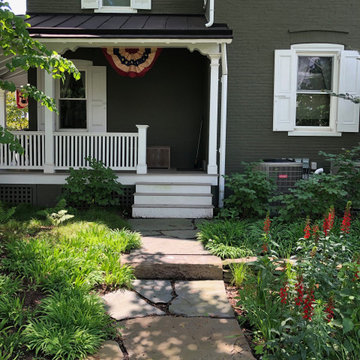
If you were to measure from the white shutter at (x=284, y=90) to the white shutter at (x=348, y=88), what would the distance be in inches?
33.5

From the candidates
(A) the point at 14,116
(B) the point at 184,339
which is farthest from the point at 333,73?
(A) the point at 14,116

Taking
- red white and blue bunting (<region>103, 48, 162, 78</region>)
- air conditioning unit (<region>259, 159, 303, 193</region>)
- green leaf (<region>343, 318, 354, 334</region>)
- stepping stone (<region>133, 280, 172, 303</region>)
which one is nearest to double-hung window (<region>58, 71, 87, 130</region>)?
red white and blue bunting (<region>103, 48, 162, 78</region>)

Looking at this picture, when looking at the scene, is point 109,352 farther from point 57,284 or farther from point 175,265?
point 175,265

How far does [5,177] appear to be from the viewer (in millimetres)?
7074

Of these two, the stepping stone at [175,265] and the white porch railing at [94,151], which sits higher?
the white porch railing at [94,151]

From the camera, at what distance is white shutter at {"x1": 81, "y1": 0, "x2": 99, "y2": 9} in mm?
8345

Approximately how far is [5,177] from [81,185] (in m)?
1.58

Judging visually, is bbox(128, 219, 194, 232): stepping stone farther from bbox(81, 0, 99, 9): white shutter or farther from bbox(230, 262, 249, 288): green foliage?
bbox(81, 0, 99, 9): white shutter

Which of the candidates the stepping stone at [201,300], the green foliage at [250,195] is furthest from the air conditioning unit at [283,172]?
the stepping stone at [201,300]

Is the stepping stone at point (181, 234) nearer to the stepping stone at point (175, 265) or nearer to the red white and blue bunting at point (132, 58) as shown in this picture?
the stepping stone at point (175, 265)

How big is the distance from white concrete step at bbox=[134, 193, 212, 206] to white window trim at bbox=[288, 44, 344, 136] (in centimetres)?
215

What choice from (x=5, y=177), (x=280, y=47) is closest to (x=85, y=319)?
(x=5, y=177)

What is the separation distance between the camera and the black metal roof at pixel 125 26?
635 cm

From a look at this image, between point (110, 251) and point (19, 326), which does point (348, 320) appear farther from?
point (110, 251)
